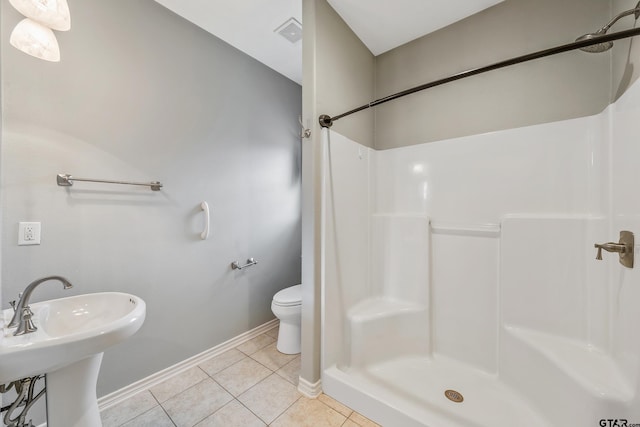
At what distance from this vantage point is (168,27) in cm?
165

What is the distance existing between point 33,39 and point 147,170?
0.73 meters

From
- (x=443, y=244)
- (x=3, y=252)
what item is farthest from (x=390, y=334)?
(x=3, y=252)

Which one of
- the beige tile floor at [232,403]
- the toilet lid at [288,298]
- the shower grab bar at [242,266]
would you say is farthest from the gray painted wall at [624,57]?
the shower grab bar at [242,266]

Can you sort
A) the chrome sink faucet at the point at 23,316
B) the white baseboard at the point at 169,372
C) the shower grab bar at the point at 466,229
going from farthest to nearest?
the shower grab bar at the point at 466,229, the white baseboard at the point at 169,372, the chrome sink faucet at the point at 23,316

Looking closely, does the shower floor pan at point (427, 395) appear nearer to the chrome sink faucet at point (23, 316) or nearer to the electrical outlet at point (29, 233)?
the chrome sink faucet at point (23, 316)

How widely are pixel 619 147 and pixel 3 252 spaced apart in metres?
3.02

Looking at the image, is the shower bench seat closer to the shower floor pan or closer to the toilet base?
the shower floor pan

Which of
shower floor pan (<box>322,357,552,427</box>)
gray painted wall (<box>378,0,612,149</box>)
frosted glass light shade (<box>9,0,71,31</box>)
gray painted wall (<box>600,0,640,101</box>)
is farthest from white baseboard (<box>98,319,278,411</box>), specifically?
gray painted wall (<box>600,0,640,101</box>)

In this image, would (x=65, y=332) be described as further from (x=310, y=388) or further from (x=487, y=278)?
(x=487, y=278)

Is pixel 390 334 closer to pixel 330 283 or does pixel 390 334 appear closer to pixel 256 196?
pixel 330 283

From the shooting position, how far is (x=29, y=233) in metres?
1.16

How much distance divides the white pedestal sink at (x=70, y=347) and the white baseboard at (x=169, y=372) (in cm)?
46

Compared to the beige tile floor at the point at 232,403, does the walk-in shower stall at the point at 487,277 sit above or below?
above

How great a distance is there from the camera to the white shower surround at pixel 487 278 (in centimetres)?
110
